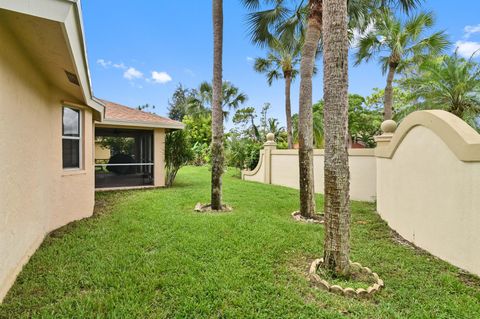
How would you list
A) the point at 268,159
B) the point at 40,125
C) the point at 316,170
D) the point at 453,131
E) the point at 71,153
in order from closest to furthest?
the point at 453,131 → the point at 40,125 → the point at 71,153 → the point at 316,170 → the point at 268,159

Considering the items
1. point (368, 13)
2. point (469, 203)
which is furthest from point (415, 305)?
point (368, 13)

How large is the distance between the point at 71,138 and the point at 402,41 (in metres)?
13.0

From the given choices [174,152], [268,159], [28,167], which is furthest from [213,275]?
[268,159]

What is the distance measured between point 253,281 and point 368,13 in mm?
8786

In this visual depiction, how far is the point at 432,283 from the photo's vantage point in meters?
3.70

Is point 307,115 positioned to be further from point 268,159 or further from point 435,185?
point 268,159

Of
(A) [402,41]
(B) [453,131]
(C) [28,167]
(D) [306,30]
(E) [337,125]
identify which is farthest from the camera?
(A) [402,41]

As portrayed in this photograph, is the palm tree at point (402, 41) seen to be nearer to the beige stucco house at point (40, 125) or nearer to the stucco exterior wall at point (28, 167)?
the beige stucco house at point (40, 125)

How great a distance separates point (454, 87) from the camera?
895cm

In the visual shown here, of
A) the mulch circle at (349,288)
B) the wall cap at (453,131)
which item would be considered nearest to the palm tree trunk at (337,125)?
the mulch circle at (349,288)

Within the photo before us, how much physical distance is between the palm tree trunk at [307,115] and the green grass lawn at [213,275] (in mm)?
890

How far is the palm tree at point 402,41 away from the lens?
11.8m

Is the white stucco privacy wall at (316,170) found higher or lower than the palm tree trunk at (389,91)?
lower

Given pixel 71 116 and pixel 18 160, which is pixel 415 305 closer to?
pixel 18 160
